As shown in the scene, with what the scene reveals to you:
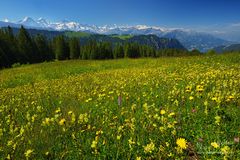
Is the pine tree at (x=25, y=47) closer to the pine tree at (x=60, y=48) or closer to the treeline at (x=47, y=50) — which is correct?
the treeline at (x=47, y=50)

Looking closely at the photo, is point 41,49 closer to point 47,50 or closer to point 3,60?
point 47,50

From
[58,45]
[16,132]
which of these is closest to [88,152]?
[16,132]

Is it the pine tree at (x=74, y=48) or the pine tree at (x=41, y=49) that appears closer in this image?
the pine tree at (x=41, y=49)

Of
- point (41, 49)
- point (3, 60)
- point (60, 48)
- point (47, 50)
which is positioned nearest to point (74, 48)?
point (60, 48)

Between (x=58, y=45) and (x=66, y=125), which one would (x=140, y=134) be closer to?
(x=66, y=125)

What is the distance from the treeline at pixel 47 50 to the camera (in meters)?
73.1

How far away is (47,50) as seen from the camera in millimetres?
94438

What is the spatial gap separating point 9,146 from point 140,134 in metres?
2.81

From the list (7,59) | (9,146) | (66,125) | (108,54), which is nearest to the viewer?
(9,146)

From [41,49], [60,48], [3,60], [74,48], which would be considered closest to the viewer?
[3,60]

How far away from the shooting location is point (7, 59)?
6900cm

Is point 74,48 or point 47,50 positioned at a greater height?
point 47,50

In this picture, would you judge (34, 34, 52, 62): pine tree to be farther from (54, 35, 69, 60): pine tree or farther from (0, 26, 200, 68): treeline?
(54, 35, 69, 60): pine tree

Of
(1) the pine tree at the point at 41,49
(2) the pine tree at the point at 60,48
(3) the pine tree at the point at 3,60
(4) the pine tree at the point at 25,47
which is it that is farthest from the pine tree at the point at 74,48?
(3) the pine tree at the point at 3,60
